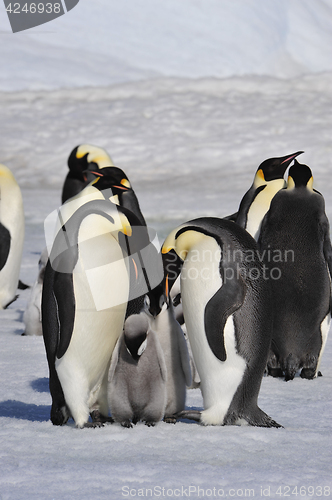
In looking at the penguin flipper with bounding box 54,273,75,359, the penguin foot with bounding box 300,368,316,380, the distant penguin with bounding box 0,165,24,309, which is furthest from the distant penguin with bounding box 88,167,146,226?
the penguin flipper with bounding box 54,273,75,359

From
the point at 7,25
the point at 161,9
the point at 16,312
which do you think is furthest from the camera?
the point at 161,9

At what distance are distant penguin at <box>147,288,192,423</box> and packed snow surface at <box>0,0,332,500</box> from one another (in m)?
0.13

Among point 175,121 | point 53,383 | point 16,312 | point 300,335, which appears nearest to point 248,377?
point 53,383

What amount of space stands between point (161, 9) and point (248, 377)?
84.0 feet

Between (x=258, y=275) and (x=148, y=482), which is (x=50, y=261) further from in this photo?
(x=148, y=482)

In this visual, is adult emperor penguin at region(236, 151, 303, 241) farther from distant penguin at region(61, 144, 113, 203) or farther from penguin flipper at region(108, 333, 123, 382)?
distant penguin at region(61, 144, 113, 203)

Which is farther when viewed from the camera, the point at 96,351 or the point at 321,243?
the point at 321,243

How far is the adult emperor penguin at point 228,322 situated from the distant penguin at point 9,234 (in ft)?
9.55

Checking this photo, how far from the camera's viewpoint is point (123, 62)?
71.2 ft

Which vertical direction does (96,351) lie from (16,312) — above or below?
above

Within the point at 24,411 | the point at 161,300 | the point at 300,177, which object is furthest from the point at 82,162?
the point at 161,300

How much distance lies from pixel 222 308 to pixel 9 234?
10.1 feet

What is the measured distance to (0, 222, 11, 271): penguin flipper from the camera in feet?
16.0

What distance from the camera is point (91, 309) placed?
2215 mm
